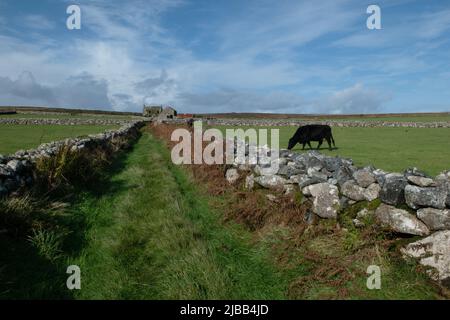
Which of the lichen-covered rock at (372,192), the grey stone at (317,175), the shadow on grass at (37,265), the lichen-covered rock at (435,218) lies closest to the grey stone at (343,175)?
the grey stone at (317,175)

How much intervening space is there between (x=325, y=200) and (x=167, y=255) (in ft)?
9.26

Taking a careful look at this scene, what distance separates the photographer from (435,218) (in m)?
4.63

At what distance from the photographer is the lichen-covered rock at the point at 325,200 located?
595cm

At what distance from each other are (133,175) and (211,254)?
23.6 feet

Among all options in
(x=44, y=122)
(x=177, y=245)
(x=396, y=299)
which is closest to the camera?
(x=396, y=299)

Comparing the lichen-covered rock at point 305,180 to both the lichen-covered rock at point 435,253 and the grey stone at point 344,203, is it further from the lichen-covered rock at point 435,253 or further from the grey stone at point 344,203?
the lichen-covered rock at point 435,253

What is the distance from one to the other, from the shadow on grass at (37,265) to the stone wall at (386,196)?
406 cm

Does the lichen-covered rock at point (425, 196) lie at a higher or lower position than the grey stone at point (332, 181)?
lower

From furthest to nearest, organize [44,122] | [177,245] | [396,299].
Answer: [44,122]
[177,245]
[396,299]

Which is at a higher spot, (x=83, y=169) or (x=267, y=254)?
(x=83, y=169)

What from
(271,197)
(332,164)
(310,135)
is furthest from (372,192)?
(310,135)

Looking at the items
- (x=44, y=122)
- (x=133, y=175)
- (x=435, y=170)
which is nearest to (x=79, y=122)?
(x=44, y=122)

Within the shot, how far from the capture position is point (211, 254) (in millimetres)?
5402
